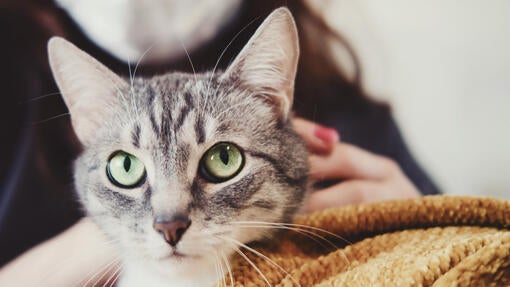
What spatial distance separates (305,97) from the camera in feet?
2.61

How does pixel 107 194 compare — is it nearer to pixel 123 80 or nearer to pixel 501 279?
pixel 123 80

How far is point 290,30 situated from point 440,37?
332 mm

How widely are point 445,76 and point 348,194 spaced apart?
267 mm

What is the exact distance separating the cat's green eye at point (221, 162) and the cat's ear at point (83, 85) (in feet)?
0.55

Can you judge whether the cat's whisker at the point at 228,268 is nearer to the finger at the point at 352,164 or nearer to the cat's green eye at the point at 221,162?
the cat's green eye at the point at 221,162

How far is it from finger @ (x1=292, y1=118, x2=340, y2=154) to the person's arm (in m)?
0.36

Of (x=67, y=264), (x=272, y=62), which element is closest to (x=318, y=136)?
(x=272, y=62)

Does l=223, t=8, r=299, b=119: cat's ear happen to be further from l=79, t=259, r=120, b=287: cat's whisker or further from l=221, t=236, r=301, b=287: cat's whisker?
l=79, t=259, r=120, b=287: cat's whisker

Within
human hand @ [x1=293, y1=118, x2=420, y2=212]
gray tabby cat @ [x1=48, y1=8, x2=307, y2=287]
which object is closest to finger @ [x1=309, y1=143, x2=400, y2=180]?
human hand @ [x1=293, y1=118, x2=420, y2=212]

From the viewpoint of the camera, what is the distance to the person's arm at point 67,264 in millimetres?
667

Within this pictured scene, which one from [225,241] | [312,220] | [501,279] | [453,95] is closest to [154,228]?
[225,241]

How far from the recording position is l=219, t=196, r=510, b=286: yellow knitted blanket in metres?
0.47

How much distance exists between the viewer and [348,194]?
0.80 m

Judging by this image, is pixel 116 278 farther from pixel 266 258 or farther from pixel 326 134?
pixel 326 134
